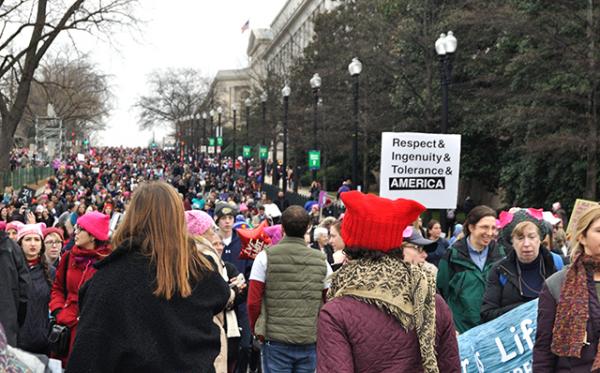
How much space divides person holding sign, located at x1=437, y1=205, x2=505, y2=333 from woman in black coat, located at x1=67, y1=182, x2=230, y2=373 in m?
3.06

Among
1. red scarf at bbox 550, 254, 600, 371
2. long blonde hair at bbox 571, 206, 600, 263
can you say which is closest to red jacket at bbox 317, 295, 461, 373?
red scarf at bbox 550, 254, 600, 371

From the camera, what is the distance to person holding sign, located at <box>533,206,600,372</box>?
3.87m

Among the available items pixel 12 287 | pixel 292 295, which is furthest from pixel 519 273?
pixel 12 287

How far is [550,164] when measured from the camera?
2927 cm

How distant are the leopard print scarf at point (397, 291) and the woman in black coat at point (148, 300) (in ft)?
2.02

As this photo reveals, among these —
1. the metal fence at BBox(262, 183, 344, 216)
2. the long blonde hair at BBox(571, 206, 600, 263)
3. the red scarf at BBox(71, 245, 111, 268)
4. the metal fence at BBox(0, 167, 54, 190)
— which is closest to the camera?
the long blonde hair at BBox(571, 206, 600, 263)

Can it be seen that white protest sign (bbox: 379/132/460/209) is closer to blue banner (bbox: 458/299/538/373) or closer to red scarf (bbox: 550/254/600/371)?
blue banner (bbox: 458/299/538/373)

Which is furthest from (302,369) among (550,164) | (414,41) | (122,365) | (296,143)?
(296,143)

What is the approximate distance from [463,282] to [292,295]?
4.33 feet

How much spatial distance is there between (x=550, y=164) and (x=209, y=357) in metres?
27.3

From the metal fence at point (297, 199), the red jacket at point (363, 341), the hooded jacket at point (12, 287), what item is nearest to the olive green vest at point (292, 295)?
the hooded jacket at point (12, 287)

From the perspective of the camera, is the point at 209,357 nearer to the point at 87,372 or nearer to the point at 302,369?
the point at 87,372

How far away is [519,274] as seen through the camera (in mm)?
5574

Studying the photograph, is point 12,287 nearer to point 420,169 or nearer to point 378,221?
point 378,221
